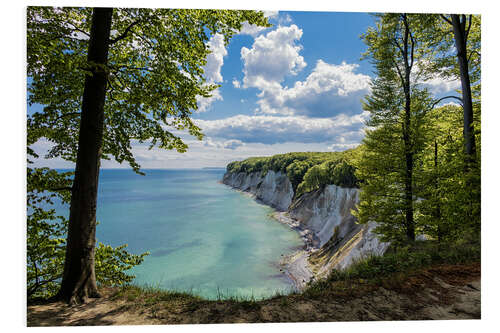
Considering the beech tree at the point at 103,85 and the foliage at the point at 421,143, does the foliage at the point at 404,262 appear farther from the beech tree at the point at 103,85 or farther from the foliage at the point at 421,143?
the beech tree at the point at 103,85

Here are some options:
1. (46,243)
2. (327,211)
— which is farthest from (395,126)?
(327,211)

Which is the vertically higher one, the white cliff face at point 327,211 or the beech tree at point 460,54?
the beech tree at point 460,54

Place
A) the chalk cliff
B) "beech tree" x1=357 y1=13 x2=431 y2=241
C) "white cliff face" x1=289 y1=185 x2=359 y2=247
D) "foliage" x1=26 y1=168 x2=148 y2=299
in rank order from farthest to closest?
"white cliff face" x1=289 y1=185 x2=359 y2=247 < the chalk cliff < "beech tree" x1=357 y1=13 x2=431 y2=241 < "foliage" x1=26 y1=168 x2=148 y2=299

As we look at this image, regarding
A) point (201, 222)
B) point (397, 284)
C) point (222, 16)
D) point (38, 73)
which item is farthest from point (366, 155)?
point (201, 222)

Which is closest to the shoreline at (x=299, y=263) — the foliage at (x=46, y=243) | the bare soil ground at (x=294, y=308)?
the bare soil ground at (x=294, y=308)

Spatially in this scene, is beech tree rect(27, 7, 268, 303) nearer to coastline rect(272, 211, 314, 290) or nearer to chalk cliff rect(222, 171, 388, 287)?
chalk cliff rect(222, 171, 388, 287)

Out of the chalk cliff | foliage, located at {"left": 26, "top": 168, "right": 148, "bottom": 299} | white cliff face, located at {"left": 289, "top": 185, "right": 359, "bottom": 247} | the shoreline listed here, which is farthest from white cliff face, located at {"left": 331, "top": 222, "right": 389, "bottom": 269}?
foliage, located at {"left": 26, "top": 168, "right": 148, "bottom": 299}
